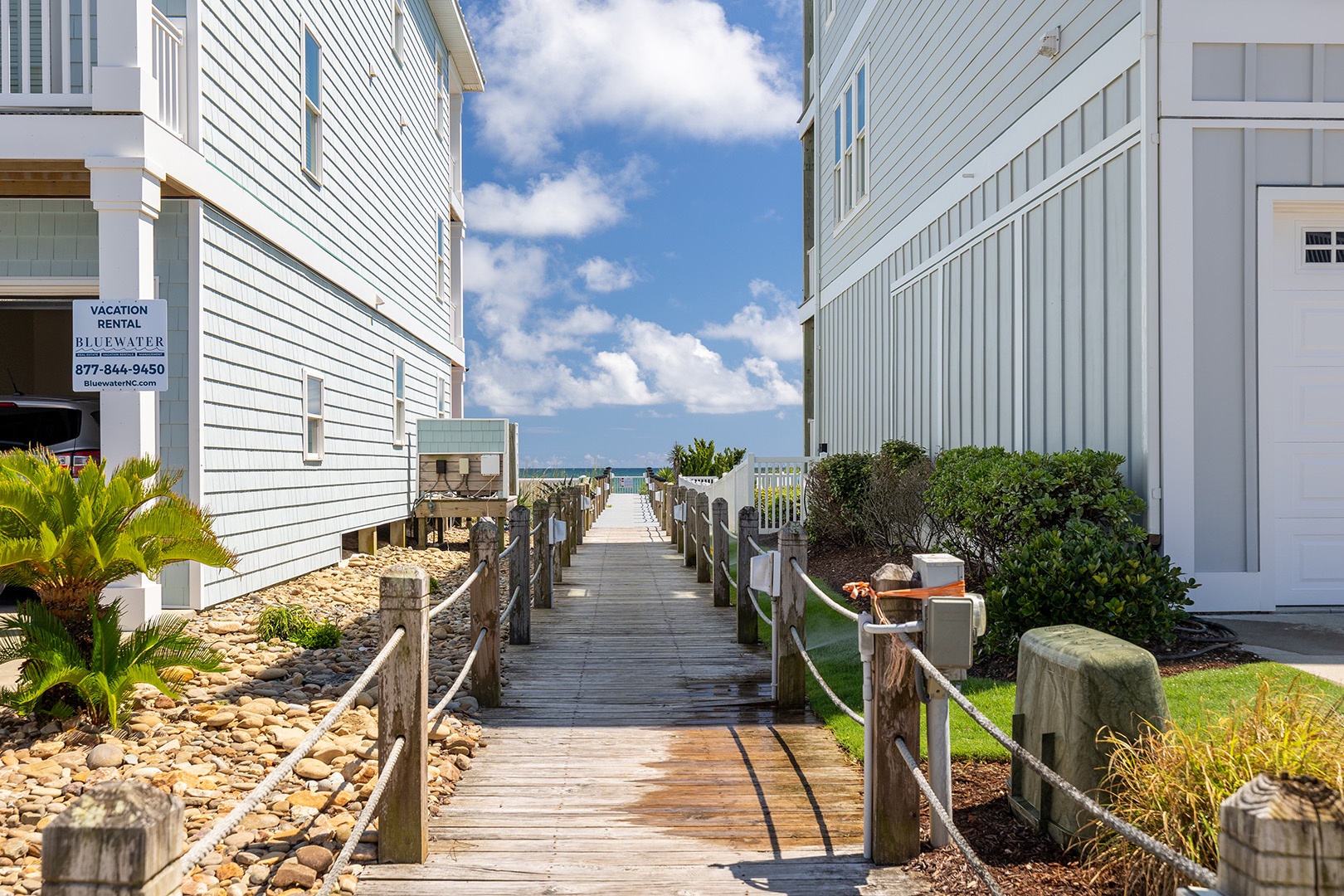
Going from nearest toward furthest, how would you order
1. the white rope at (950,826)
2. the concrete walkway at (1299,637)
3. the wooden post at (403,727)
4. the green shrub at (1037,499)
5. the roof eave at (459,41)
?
the white rope at (950,826)
the wooden post at (403,727)
the concrete walkway at (1299,637)
the green shrub at (1037,499)
the roof eave at (459,41)

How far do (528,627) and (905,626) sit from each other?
5.24m

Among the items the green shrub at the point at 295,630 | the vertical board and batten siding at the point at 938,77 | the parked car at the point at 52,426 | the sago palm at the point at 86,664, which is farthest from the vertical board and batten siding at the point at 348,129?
the vertical board and batten siding at the point at 938,77

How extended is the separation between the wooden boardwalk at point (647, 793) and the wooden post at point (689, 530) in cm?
554

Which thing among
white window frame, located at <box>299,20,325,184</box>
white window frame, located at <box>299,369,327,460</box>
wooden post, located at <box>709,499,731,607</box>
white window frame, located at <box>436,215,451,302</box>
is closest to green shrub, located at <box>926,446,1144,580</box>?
wooden post, located at <box>709,499,731,607</box>

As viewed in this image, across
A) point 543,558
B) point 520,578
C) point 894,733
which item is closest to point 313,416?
point 543,558

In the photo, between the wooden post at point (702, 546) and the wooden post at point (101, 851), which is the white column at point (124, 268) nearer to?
the wooden post at point (702, 546)

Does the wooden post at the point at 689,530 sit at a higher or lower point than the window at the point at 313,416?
lower

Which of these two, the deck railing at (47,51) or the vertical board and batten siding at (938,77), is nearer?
the deck railing at (47,51)

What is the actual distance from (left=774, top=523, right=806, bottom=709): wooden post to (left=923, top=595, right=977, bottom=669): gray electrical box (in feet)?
7.68

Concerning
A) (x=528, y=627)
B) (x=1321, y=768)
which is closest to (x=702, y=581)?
(x=528, y=627)

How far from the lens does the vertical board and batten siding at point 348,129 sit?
33.0ft

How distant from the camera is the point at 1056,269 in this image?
8.64 meters

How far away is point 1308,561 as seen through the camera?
23.7 feet

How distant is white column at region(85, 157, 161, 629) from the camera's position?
807 centimetres
